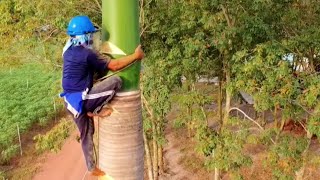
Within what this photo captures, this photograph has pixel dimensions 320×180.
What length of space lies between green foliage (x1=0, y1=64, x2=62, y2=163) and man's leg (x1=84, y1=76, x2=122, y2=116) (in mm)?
10662

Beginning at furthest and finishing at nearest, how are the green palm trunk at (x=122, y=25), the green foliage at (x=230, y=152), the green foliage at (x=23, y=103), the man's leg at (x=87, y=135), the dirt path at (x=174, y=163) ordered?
1. the green foliage at (x=23, y=103)
2. the dirt path at (x=174, y=163)
3. the green foliage at (x=230, y=152)
4. the man's leg at (x=87, y=135)
5. the green palm trunk at (x=122, y=25)

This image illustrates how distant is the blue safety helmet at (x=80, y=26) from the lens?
232 cm

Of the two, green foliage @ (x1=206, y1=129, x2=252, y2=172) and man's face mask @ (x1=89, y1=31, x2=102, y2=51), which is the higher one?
man's face mask @ (x1=89, y1=31, x2=102, y2=51)

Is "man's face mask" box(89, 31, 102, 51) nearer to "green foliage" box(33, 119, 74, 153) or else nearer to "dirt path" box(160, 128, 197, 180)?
"green foliage" box(33, 119, 74, 153)

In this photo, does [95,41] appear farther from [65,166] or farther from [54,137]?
[65,166]

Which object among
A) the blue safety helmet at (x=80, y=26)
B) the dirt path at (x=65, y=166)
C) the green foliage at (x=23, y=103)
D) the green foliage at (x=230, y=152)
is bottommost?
the dirt path at (x=65, y=166)

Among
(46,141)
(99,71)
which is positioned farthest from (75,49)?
(46,141)

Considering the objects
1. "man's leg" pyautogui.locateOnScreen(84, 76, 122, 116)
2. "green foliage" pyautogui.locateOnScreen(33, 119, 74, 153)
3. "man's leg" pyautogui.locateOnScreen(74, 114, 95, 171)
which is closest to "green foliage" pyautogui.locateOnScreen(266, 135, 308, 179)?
"green foliage" pyautogui.locateOnScreen(33, 119, 74, 153)

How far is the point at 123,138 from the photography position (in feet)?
6.65

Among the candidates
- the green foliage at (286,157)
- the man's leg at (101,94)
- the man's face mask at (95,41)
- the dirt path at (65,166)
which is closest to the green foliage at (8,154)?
the dirt path at (65,166)

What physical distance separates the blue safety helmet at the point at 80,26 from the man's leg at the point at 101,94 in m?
0.31

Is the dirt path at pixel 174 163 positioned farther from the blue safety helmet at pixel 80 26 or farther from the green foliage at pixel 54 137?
the blue safety helmet at pixel 80 26

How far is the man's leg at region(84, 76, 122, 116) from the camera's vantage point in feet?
6.70

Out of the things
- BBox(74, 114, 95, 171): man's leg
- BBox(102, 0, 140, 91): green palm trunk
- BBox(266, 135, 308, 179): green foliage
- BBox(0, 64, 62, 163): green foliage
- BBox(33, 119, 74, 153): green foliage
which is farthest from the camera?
BBox(0, 64, 62, 163): green foliage
